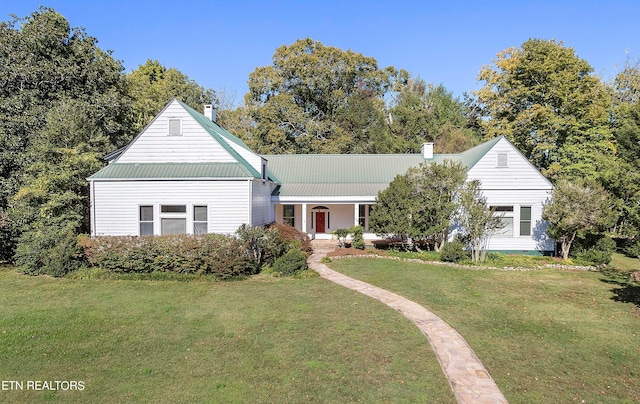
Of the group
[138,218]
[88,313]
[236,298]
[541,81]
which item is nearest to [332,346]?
[236,298]

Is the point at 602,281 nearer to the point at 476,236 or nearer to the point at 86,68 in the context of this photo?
the point at 476,236

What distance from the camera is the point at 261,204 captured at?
18.2 metres

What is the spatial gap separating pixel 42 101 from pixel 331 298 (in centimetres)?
1942

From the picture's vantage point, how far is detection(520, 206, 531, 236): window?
60.7ft

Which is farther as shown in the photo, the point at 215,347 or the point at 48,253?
the point at 48,253

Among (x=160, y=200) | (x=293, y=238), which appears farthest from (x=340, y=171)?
(x=160, y=200)

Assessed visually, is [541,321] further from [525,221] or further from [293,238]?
[525,221]

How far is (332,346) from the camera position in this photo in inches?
276

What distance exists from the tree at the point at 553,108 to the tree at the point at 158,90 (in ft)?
96.5

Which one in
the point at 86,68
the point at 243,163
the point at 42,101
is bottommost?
the point at 243,163

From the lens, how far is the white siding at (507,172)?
18.3 metres

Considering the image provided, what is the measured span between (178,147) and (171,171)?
132 cm

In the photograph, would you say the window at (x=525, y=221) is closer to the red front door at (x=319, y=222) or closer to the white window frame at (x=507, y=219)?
the white window frame at (x=507, y=219)

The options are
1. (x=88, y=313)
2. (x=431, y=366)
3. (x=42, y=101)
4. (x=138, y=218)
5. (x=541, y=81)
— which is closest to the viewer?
(x=431, y=366)
